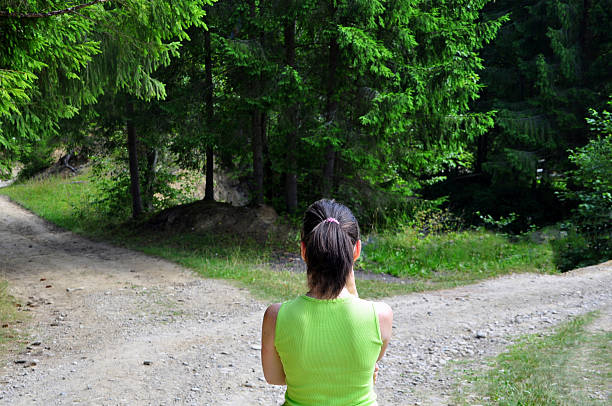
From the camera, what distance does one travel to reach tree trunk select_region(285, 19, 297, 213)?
13.7 meters

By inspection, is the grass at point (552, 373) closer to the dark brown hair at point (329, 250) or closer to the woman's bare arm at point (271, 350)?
the woman's bare arm at point (271, 350)

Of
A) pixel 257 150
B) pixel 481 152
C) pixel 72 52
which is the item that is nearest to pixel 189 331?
pixel 72 52

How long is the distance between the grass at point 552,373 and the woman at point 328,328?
3.16 meters

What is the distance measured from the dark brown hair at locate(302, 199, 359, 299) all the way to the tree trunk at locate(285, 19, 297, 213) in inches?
447

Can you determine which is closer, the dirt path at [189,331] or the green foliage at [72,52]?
the dirt path at [189,331]

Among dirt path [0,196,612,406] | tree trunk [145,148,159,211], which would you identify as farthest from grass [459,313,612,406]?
tree trunk [145,148,159,211]

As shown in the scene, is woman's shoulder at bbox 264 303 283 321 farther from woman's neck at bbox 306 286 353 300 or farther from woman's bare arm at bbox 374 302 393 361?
woman's bare arm at bbox 374 302 393 361

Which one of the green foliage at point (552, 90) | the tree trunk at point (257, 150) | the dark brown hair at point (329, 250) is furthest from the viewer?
the green foliage at point (552, 90)

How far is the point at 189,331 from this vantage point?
722 centimetres

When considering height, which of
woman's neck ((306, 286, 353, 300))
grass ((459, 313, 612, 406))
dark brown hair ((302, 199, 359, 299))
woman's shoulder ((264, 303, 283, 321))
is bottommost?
grass ((459, 313, 612, 406))

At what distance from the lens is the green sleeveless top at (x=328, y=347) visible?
80.6 inches

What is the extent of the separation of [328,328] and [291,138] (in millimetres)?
12800

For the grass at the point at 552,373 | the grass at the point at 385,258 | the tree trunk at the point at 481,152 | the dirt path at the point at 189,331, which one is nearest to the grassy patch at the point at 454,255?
the grass at the point at 385,258

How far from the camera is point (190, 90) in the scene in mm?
13922
